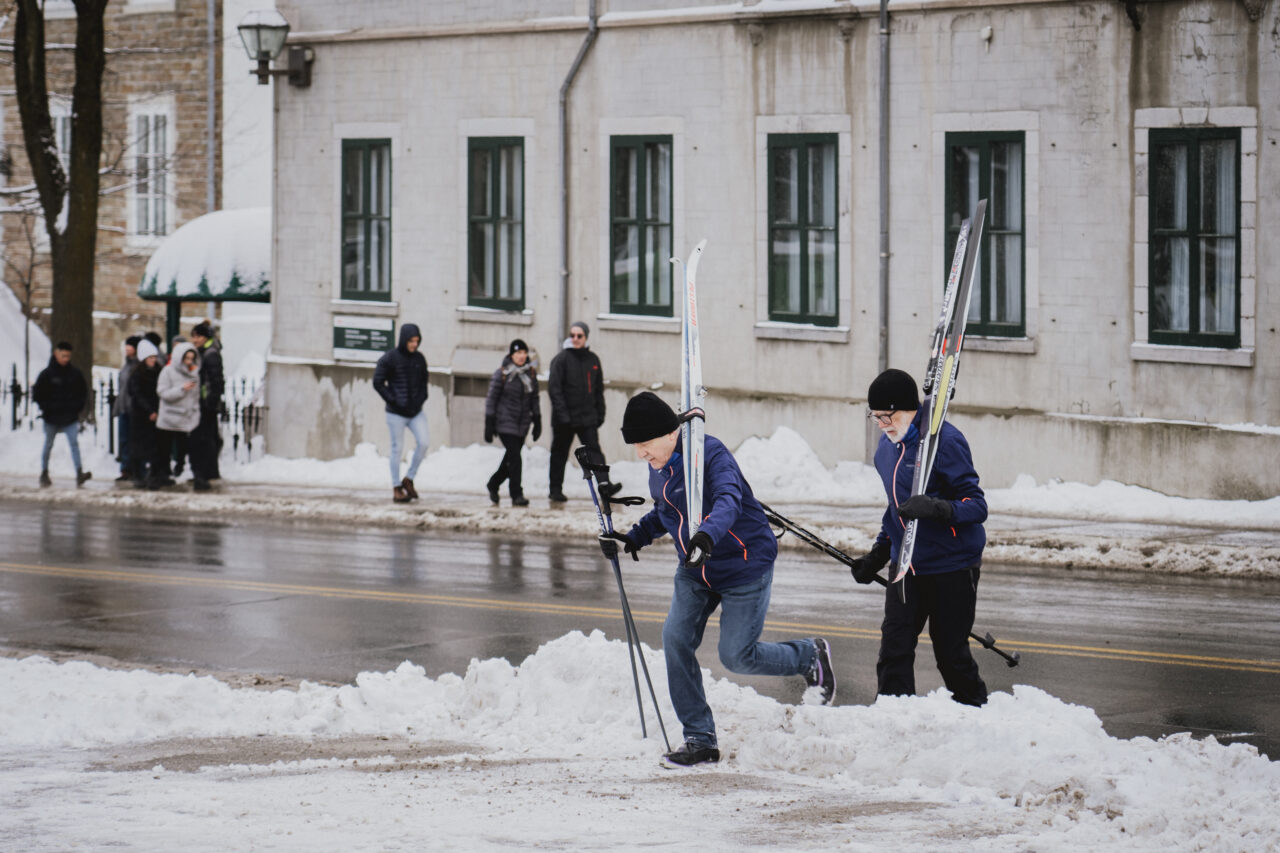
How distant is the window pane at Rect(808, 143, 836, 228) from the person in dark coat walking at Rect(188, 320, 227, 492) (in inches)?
276

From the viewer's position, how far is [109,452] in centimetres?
2523

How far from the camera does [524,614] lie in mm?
13133

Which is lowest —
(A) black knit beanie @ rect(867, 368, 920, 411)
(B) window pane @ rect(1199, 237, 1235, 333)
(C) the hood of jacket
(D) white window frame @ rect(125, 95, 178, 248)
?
(A) black knit beanie @ rect(867, 368, 920, 411)

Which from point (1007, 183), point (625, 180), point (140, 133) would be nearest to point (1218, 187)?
point (1007, 183)

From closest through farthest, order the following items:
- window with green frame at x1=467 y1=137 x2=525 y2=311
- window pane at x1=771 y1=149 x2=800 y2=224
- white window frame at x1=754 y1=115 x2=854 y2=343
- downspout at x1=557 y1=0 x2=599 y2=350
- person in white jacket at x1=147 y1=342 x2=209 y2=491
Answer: white window frame at x1=754 y1=115 x2=854 y2=343, window pane at x1=771 y1=149 x2=800 y2=224, person in white jacket at x1=147 y1=342 x2=209 y2=491, downspout at x1=557 y1=0 x2=599 y2=350, window with green frame at x1=467 y1=137 x2=525 y2=311

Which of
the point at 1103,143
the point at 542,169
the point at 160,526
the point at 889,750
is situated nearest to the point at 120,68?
the point at 542,169

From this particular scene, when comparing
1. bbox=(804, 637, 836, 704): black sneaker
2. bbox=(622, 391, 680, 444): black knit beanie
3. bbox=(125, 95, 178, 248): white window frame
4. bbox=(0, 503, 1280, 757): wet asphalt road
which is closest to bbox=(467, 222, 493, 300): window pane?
bbox=(0, 503, 1280, 757): wet asphalt road

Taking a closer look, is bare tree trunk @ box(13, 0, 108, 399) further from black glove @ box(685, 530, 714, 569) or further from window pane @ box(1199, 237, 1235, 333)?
black glove @ box(685, 530, 714, 569)

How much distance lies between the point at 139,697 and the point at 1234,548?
30.7 ft

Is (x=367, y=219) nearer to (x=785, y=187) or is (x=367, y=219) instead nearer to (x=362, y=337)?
(x=362, y=337)

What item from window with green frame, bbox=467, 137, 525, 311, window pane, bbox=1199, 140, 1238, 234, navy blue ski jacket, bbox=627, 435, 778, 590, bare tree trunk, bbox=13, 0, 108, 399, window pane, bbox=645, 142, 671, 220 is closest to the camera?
navy blue ski jacket, bbox=627, 435, 778, 590

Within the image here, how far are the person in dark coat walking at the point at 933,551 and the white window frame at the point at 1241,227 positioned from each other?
10676 millimetres

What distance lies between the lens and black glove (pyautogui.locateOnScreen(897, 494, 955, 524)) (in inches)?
318

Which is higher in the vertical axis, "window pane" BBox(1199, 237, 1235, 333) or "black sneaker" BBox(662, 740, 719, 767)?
"window pane" BBox(1199, 237, 1235, 333)
